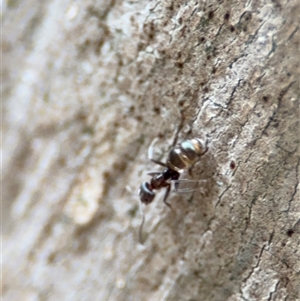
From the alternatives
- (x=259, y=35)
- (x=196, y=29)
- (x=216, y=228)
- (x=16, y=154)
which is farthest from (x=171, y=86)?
(x=16, y=154)

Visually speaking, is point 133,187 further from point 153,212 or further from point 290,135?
point 290,135

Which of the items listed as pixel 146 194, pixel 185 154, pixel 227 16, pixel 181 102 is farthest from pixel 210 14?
pixel 146 194

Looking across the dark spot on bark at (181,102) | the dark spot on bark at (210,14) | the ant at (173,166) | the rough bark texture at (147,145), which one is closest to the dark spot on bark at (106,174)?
the rough bark texture at (147,145)

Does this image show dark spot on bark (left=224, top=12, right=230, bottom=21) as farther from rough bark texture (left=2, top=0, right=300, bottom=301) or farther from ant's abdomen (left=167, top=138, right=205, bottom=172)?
ant's abdomen (left=167, top=138, right=205, bottom=172)

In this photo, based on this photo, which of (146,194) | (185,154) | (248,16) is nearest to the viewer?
(248,16)

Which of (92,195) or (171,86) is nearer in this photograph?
(171,86)

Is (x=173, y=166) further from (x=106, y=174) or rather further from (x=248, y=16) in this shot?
(x=248, y=16)

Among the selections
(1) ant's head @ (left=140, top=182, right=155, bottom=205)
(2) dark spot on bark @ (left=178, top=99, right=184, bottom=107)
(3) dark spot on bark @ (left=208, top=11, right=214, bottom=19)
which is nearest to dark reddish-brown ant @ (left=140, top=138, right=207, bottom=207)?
(1) ant's head @ (left=140, top=182, right=155, bottom=205)

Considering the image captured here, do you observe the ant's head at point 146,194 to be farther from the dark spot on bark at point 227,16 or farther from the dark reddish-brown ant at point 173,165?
the dark spot on bark at point 227,16
